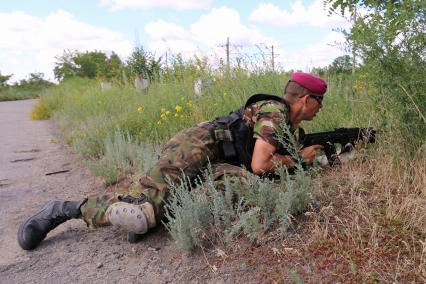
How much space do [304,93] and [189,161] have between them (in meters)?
0.96

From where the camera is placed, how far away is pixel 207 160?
3.30m

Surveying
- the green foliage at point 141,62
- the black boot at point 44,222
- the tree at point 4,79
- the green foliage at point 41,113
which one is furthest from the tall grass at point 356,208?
the tree at point 4,79

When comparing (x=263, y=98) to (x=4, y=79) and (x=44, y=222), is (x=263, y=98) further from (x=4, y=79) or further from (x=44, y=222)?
(x=4, y=79)

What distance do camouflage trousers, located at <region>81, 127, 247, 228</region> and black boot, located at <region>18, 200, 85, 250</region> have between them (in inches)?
4.1

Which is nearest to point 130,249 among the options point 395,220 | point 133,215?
point 133,215

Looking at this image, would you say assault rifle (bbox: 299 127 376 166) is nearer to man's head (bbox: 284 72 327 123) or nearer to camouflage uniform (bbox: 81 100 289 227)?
man's head (bbox: 284 72 327 123)

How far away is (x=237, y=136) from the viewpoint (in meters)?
3.26

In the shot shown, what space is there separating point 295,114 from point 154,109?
349 centimetres

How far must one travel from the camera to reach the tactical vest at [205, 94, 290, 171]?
3.25 metres

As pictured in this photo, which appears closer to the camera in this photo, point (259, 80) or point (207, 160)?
point (207, 160)

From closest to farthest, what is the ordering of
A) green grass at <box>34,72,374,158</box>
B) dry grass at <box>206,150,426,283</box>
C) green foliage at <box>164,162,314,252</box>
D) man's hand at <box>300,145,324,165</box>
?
1. dry grass at <box>206,150,426,283</box>
2. green foliage at <box>164,162,314,252</box>
3. man's hand at <box>300,145,324,165</box>
4. green grass at <box>34,72,374,158</box>

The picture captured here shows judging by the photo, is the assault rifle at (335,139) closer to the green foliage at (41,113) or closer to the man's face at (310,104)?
the man's face at (310,104)

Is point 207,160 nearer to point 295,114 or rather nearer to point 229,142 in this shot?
point 229,142

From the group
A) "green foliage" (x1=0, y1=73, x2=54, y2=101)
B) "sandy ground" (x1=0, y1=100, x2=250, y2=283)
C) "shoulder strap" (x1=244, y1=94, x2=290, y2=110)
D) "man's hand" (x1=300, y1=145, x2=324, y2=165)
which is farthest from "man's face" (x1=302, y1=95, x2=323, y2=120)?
"green foliage" (x1=0, y1=73, x2=54, y2=101)
